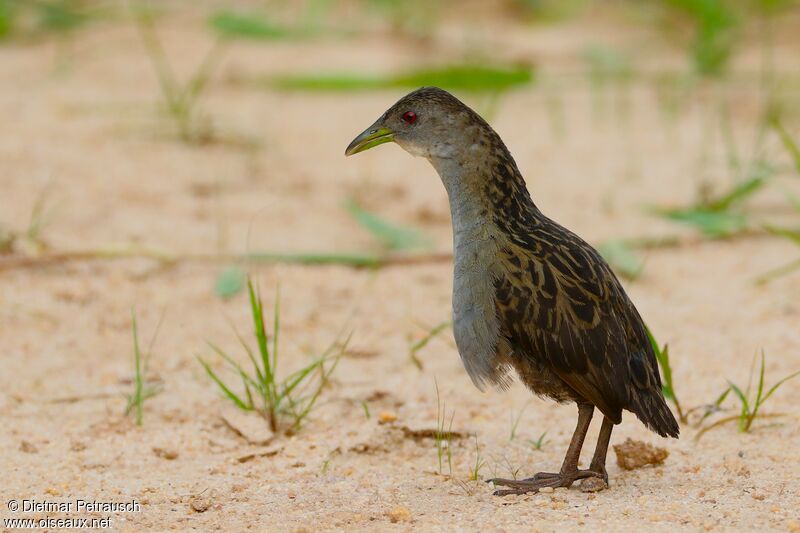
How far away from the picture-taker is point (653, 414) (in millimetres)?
3918

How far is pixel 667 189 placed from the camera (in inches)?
299

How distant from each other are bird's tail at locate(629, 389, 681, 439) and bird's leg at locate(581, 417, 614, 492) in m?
0.17

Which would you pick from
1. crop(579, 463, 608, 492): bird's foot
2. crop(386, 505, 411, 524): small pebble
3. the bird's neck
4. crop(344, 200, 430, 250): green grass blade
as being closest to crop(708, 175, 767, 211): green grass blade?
crop(344, 200, 430, 250): green grass blade

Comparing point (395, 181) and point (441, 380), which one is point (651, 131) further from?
point (441, 380)

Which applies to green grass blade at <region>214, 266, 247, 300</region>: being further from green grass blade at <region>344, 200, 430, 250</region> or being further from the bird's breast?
the bird's breast

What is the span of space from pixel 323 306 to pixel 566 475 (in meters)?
2.21

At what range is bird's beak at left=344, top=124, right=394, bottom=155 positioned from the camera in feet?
15.2

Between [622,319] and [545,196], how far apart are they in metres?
3.53

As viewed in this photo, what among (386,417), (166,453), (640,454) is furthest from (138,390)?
(640,454)

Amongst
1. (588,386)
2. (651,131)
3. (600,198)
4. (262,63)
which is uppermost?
(262,63)

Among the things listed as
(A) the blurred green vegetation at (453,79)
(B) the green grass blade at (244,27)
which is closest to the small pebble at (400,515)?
(A) the blurred green vegetation at (453,79)

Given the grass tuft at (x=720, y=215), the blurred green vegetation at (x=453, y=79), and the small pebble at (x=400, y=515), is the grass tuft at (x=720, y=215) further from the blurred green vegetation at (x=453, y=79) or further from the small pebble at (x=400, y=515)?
the small pebble at (x=400, y=515)

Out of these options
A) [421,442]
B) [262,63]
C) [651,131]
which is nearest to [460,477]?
[421,442]

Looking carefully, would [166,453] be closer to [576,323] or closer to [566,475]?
[566,475]
